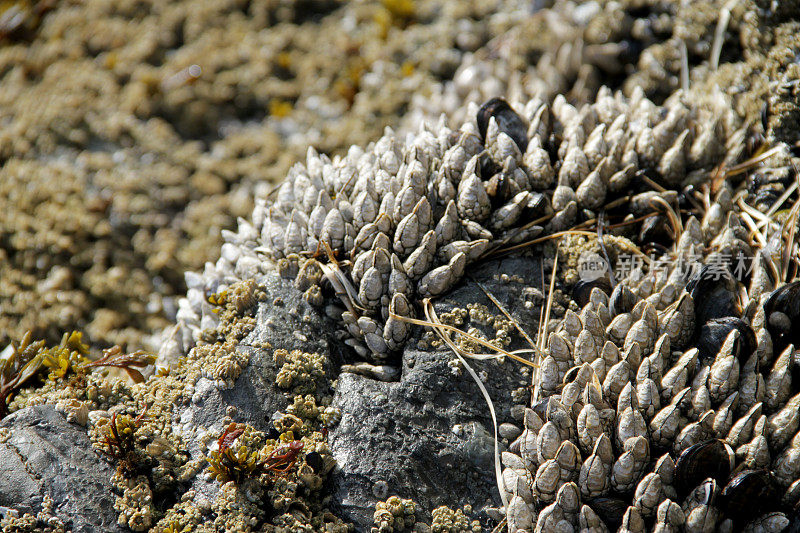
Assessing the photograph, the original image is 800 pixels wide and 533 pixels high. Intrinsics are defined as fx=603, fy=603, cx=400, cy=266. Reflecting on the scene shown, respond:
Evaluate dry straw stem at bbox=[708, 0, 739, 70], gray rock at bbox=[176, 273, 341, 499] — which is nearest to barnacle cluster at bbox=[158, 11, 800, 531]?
gray rock at bbox=[176, 273, 341, 499]

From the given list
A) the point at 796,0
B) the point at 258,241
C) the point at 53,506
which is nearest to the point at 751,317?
the point at 796,0

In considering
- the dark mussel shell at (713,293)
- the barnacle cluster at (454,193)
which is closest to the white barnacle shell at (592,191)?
the barnacle cluster at (454,193)

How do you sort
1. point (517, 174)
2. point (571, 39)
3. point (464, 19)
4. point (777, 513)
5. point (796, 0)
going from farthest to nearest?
point (464, 19) < point (571, 39) < point (796, 0) < point (517, 174) < point (777, 513)

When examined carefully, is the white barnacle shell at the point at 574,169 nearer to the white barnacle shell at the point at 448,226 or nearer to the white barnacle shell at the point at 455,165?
the white barnacle shell at the point at 455,165

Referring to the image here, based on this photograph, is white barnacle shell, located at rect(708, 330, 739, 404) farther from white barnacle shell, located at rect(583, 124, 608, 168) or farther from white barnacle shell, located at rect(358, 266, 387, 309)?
white barnacle shell, located at rect(358, 266, 387, 309)

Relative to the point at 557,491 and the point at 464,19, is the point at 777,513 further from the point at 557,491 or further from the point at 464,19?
the point at 464,19

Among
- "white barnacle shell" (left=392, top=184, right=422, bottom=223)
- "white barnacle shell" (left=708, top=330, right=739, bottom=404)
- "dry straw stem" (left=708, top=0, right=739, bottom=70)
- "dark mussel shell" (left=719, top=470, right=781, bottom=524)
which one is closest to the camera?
"dark mussel shell" (left=719, top=470, right=781, bottom=524)
